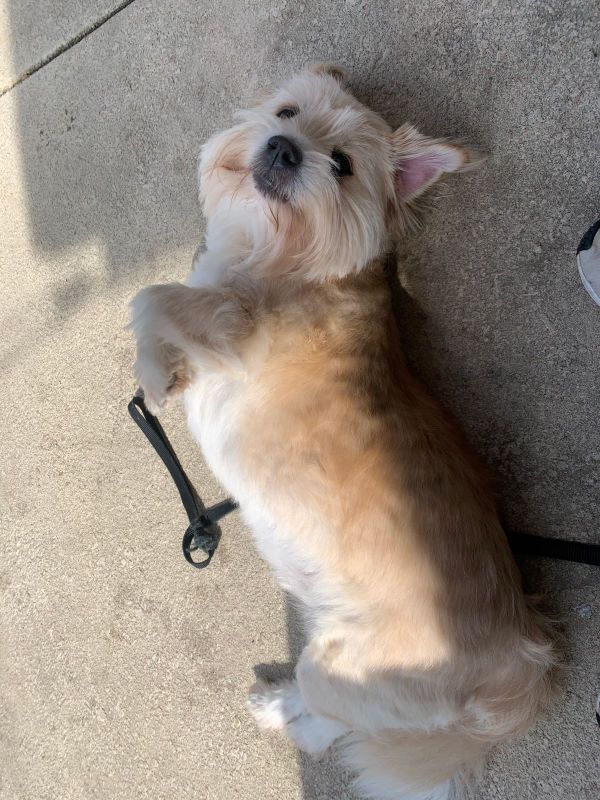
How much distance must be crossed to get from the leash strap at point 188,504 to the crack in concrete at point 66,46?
1.85m

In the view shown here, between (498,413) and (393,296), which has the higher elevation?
(393,296)

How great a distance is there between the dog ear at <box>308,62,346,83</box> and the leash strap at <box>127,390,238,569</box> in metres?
1.47

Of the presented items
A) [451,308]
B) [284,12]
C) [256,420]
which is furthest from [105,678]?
[284,12]

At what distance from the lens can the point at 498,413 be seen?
1.98 meters

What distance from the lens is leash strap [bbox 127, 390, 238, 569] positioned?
218cm

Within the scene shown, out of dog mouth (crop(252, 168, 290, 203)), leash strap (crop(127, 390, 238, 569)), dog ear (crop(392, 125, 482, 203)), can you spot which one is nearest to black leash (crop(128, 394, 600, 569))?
leash strap (crop(127, 390, 238, 569))

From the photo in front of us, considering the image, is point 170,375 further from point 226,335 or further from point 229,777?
point 229,777

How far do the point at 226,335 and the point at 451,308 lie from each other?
1.00m

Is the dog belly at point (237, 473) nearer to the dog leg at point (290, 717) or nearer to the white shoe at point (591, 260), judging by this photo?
the dog leg at point (290, 717)

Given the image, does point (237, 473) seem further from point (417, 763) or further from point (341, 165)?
point (417, 763)

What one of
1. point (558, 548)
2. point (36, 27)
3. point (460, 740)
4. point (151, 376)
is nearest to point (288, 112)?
point (151, 376)

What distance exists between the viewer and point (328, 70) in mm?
1812

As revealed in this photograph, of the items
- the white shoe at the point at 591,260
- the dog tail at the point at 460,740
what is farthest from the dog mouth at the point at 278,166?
the dog tail at the point at 460,740

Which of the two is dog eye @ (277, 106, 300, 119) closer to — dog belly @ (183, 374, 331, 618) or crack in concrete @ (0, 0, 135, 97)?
dog belly @ (183, 374, 331, 618)
